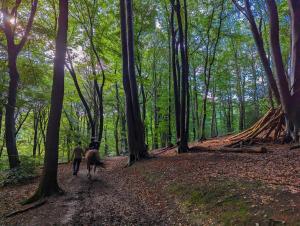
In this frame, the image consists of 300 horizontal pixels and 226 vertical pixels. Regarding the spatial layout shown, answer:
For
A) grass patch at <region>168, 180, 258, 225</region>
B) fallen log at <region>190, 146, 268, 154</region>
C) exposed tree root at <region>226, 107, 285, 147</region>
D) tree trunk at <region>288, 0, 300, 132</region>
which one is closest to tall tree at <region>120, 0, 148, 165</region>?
fallen log at <region>190, 146, 268, 154</region>

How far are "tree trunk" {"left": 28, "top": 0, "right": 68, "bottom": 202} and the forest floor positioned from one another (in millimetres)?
555

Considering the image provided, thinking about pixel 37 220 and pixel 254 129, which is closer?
pixel 37 220

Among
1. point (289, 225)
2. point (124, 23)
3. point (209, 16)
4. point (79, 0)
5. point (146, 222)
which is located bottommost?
point (146, 222)

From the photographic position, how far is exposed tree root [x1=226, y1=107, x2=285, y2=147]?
44.2 feet

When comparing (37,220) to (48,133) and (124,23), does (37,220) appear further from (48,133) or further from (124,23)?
(124,23)

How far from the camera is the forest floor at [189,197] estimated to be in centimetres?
559

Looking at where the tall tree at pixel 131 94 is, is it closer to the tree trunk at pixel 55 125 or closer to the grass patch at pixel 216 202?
the tree trunk at pixel 55 125

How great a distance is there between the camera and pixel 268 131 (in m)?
14.1

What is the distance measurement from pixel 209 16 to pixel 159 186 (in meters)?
16.2

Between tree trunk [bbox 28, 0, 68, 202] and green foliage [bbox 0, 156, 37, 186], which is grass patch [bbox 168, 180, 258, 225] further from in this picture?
green foliage [bbox 0, 156, 37, 186]

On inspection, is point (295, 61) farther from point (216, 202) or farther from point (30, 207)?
point (30, 207)

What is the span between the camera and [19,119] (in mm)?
30719

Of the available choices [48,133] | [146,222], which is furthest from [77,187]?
[146,222]

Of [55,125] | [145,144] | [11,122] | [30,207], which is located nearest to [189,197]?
[30,207]
